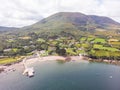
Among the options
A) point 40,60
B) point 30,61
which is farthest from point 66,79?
point 40,60

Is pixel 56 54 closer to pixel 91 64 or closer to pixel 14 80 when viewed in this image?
pixel 91 64

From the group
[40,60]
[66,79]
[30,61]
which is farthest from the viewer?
[40,60]

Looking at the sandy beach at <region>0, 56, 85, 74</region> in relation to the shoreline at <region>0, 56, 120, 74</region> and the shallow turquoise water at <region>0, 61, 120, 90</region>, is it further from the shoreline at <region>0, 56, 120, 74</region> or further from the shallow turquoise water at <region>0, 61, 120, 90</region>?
the shallow turquoise water at <region>0, 61, 120, 90</region>

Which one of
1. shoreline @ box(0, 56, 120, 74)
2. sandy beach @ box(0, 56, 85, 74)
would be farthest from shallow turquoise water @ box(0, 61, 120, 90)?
shoreline @ box(0, 56, 120, 74)

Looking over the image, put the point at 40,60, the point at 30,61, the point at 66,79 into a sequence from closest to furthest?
the point at 66,79 → the point at 30,61 → the point at 40,60

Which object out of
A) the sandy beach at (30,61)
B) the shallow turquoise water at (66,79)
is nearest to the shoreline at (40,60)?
the sandy beach at (30,61)

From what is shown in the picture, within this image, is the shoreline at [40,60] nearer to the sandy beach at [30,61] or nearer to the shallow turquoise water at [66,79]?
the sandy beach at [30,61]

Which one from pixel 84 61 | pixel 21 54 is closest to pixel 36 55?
Answer: pixel 21 54

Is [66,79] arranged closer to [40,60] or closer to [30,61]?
[30,61]
